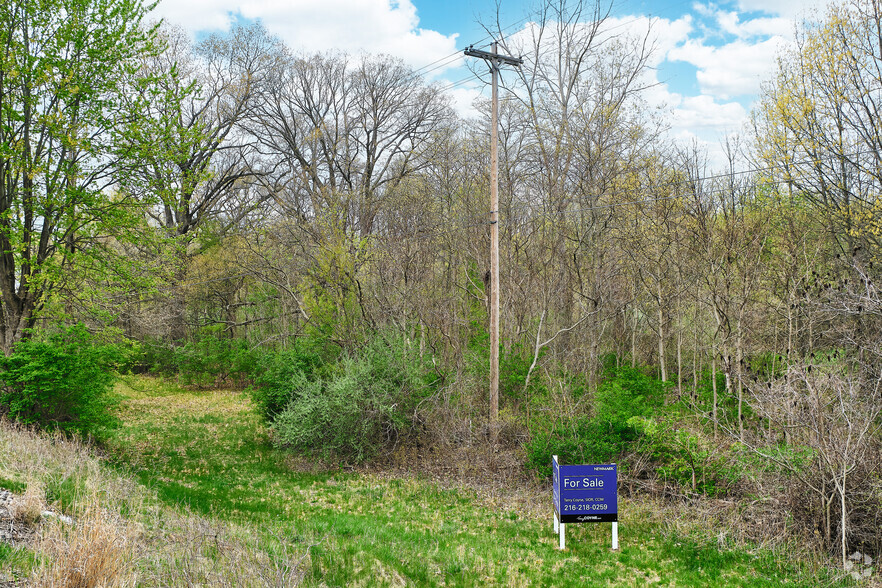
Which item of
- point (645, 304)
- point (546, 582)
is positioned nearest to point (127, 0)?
point (546, 582)

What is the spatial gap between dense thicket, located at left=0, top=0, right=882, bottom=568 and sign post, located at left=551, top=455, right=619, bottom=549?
225 centimetres

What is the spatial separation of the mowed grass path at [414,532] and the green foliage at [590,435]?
1.06 meters

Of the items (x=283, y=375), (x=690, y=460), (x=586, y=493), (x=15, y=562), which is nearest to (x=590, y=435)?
(x=690, y=460)

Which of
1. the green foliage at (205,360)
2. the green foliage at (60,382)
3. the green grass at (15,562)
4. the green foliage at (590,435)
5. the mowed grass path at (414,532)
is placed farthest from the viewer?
the green foliage at (205,360)

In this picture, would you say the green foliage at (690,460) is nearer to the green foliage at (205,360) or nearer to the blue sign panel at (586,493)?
the blue sign panel at (586,493)

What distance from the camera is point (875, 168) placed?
14.8 metres

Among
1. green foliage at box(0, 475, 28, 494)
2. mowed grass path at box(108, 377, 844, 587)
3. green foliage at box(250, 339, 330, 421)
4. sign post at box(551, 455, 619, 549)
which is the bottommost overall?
mowed grass path at box(108, 377, 844, 587)

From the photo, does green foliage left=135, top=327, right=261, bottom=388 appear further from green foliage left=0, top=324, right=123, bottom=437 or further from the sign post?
the sign post

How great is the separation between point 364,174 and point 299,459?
67.1 feet

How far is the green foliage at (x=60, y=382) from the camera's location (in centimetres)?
1223

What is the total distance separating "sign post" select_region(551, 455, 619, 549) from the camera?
27.0 ft

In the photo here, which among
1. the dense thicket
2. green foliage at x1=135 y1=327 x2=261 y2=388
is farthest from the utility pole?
green foliage at x1=135 y1=327 x2=261 y2=388

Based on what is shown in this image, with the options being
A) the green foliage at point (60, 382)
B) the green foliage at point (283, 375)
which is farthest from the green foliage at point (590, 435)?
the green foliage at point (60, 382)

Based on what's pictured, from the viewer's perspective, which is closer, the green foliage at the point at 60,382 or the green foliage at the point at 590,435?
the green foliage at the point at 590,435
